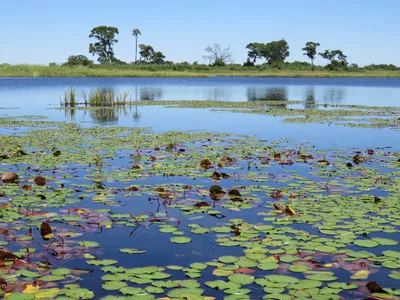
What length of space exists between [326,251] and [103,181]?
4010mm

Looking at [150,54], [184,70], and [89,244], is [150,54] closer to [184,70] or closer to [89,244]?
[184,70]

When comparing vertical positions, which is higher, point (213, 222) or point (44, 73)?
point (44, 73)

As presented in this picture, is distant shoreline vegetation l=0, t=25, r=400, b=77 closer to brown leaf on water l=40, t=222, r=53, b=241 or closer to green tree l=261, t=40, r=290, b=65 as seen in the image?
green tree l=261, t=40, r=290, b=65

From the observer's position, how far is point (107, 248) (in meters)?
4.92

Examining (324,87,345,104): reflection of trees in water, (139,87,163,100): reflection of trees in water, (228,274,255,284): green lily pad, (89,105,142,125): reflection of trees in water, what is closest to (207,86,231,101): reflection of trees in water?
(139,87,163,100): reflection of trees in water

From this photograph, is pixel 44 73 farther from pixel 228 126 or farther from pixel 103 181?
pixel 103 181

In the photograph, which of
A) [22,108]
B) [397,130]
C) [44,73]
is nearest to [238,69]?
[44,73]

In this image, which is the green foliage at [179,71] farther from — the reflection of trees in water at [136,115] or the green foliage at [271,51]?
the reflection of trees in water at [136,115]

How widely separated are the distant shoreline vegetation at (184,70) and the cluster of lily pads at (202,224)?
58193mm

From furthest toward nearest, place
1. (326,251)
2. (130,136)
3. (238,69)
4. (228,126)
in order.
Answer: (238,69), (228,126), (130,136), (326,251)

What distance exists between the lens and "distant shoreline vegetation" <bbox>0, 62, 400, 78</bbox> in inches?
2547

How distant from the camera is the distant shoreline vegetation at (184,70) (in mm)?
64688

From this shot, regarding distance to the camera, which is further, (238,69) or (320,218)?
(238,69)

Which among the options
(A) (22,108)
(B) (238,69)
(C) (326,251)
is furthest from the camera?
(B) (238,69)
